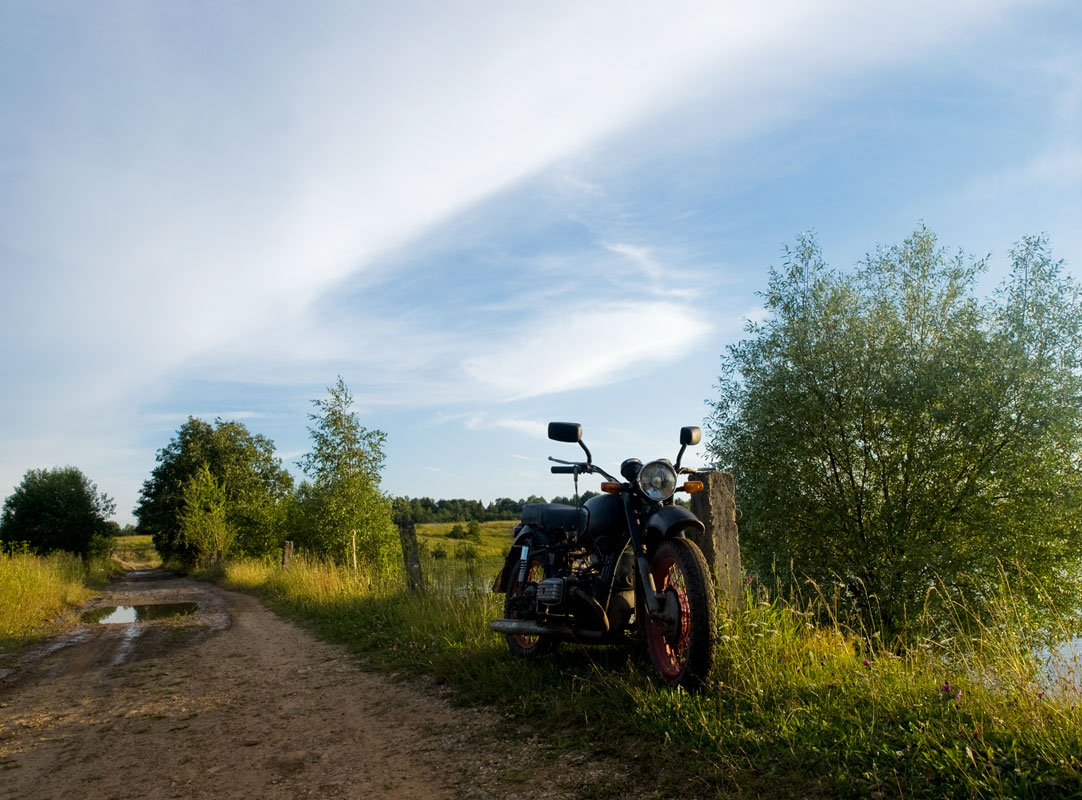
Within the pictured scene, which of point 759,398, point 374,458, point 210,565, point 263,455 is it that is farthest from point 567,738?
point 263,455

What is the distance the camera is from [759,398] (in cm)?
1645

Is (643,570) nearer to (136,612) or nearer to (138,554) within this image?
(136,612)

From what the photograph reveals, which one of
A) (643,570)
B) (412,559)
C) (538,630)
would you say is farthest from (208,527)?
(643,570)

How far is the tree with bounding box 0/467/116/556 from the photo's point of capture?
40.4m

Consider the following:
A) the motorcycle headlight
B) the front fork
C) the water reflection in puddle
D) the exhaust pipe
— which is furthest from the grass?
the water reflection in puddle

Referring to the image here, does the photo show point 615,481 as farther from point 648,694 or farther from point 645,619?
point 648,694

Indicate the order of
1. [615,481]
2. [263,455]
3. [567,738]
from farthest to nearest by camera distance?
[263,455]
[615,481]
[567,738]

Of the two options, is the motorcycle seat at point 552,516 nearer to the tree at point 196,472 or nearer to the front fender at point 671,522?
the front fender at point 671,522

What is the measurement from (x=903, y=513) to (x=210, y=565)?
30400 mm

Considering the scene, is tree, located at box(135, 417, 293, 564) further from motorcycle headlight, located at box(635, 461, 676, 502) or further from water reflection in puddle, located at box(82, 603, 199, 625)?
motorcycle headlight, located at box(635, 461, 676, 502)

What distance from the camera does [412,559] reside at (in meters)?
10.5

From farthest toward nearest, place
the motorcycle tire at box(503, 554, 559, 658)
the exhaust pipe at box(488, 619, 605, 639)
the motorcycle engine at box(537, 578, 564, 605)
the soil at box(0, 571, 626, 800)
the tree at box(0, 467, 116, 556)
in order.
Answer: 1. the tree at box(0, 467, 116, 556)
2. the motorcycle tire at box(503, 554, 559, 658)
3. the motorcycle engine at box(537, 578, 564, 605)
4. the exhaust pipe at box(488, 619, 605, 639)
5. the soil at box(0, 571, 626, 800)

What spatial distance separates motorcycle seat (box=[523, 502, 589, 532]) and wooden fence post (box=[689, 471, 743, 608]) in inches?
40.1

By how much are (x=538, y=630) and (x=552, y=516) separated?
1.09 metres
